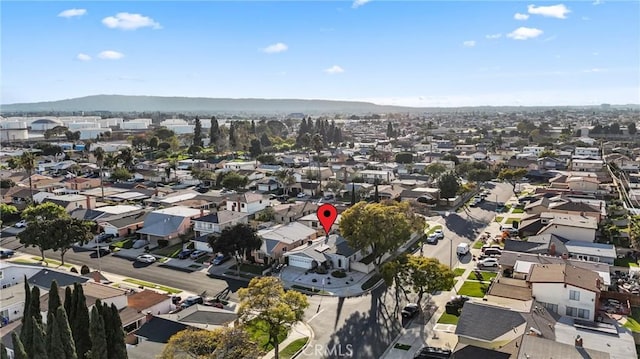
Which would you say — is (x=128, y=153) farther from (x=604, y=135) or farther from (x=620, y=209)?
(x=604, y=135)

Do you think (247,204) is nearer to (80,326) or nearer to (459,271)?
(459,271)

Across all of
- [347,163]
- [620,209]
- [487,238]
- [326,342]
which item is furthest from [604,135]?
[326,342]

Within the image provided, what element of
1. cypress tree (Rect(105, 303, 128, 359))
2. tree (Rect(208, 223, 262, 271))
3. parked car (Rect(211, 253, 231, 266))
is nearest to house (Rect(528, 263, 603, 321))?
tree (Rect(208, 223, 262, 271))

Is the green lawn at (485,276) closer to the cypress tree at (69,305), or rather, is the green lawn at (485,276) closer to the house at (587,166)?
the cypress tree at (69,305)

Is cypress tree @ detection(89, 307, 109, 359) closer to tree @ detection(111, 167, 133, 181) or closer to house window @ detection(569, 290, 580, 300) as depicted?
house window @ detection(569, 290, 580, 300)

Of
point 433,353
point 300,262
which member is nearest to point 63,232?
point 300,262

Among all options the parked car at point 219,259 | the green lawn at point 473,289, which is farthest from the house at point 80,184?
the green lawn at point 473,289
